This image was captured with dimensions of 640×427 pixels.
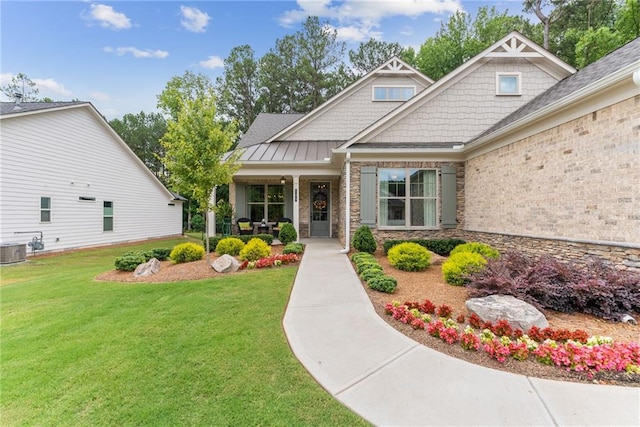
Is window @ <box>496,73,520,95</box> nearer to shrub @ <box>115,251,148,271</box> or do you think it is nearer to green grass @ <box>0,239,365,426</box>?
green grass @ <box>0,239,365,426</box>

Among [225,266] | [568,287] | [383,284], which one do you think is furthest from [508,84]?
[225,266]

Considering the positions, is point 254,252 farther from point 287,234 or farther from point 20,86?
point 20,86

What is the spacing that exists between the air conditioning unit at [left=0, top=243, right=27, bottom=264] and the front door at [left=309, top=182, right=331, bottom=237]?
32.7ft

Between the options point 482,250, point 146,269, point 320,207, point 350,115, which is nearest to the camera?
point 146,269

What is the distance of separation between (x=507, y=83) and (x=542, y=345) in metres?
9.33

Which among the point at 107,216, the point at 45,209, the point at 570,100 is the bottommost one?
the point at 107,216

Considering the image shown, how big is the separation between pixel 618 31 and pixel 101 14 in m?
25.5

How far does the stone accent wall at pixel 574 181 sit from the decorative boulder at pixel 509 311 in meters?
2.44

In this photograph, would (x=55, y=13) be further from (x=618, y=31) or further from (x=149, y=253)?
(x=618, y=31)

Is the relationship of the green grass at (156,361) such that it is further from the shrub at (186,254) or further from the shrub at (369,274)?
the shrub at (186,254)

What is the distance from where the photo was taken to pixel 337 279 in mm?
5859

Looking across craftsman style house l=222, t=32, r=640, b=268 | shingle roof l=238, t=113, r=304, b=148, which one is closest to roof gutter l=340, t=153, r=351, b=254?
craftsman style house l=222, t=32, r=640, b=268

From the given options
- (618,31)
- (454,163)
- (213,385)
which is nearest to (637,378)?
(213,385)

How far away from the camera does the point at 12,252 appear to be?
28.8 feet
